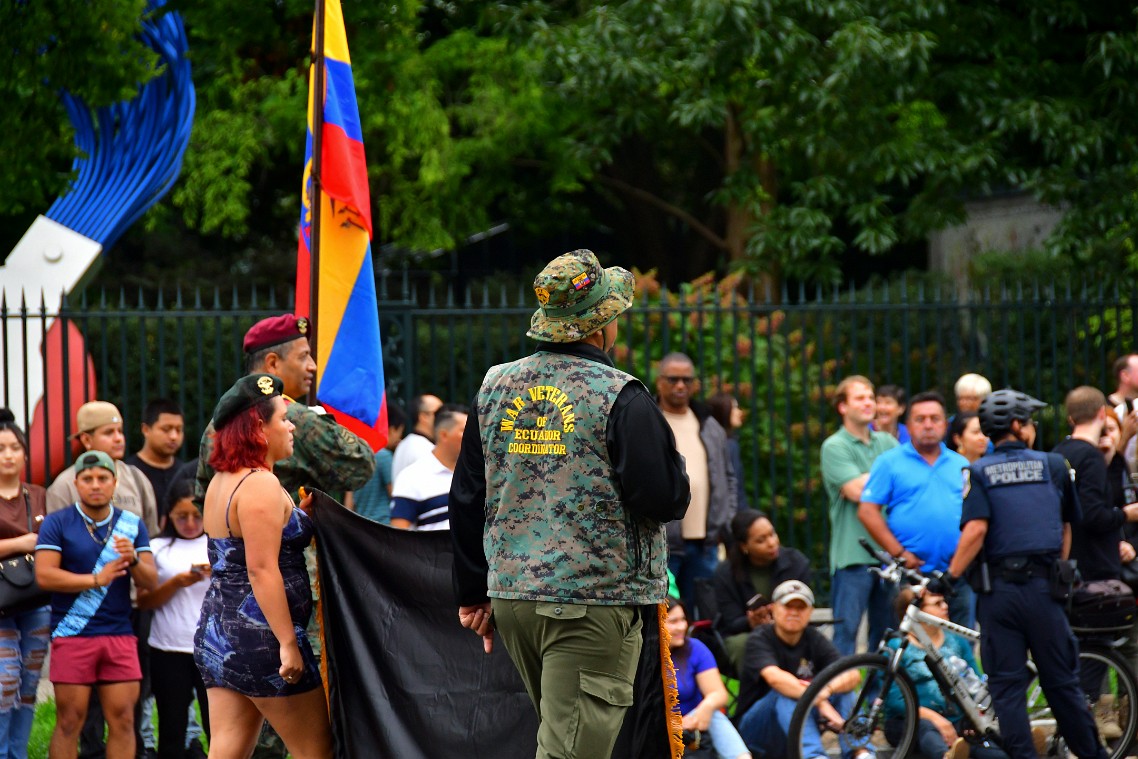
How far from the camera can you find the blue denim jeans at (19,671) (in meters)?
7.12

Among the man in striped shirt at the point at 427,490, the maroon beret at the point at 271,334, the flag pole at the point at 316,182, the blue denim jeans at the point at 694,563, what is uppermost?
the flag pole at the point at 316,182

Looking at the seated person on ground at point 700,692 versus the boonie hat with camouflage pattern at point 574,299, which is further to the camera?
the seated person on ground at point 700,692

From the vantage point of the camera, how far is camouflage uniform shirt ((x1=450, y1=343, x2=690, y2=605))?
4.62 m

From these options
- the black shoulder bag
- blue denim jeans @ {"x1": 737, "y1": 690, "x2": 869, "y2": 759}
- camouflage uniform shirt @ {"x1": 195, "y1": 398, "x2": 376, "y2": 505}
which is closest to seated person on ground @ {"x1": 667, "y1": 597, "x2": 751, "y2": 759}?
blue denim jeans @ {"x1": 737, "y1": 690, "x2": 869, "y2": 759}

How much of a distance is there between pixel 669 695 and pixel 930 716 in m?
3.26

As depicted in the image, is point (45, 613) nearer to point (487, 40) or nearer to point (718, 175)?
point (487, 40)

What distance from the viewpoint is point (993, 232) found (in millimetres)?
21797

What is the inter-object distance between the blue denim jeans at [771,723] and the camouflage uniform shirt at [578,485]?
117 inches

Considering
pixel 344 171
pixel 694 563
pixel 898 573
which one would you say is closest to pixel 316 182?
pixel 344 171

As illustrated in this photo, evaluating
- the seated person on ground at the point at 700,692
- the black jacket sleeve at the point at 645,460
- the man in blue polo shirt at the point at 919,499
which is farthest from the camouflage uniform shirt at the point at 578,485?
the man in blue polo shirt at the point at 919,499

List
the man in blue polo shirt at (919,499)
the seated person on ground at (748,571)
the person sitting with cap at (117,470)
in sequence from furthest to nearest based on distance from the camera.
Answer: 1. the man in blue polo shirt at (919,499)
2. the seated person on ground at (748,571)
3. the person sitting with cap at (117,470)

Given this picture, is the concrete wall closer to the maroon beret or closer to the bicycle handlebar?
the bicycle handlebar

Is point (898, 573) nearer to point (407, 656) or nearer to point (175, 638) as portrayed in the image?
point (407, 656)

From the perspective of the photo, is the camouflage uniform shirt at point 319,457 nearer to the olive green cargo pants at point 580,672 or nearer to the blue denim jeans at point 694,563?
the olive green cargo pants at point 580,672
